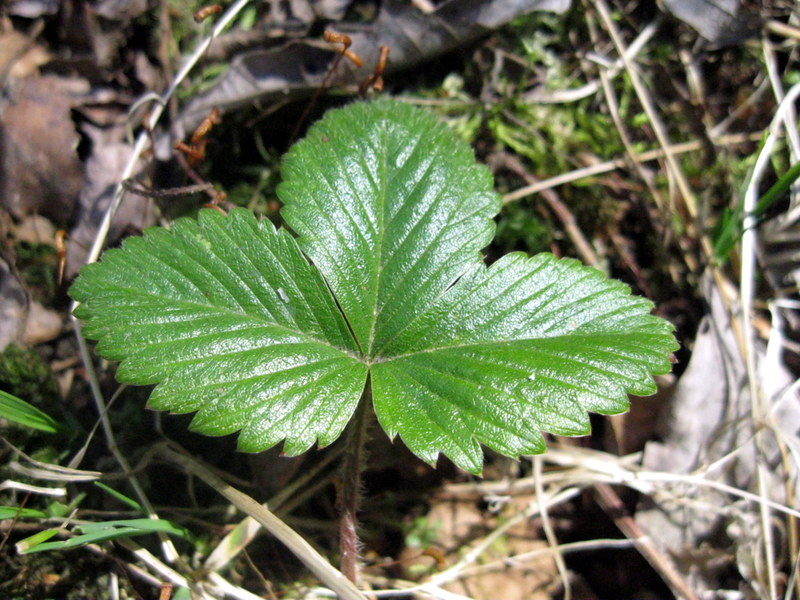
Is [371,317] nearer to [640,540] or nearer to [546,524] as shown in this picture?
[546,524]

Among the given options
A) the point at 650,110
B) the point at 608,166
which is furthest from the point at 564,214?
the point at 650,110

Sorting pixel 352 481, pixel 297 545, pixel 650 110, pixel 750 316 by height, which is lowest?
pixel 297 545

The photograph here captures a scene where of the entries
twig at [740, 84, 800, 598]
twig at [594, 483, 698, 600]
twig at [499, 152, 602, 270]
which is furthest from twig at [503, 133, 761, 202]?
twig at [594, 483, 698, 600]

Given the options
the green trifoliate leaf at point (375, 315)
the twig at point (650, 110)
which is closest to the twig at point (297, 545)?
the green trifoliate leaf at point (375, 315)

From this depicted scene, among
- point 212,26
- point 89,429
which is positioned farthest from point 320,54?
point 89,429

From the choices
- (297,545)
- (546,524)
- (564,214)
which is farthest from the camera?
(564,214)

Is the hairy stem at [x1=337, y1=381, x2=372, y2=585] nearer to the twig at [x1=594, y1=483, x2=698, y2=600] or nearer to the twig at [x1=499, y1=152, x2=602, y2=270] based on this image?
the twig at [x1=594, y1=483, x2=698, y2=600]

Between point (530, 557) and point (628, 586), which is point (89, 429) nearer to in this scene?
point (530, 557)

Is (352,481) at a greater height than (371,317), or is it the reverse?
(371,317)
